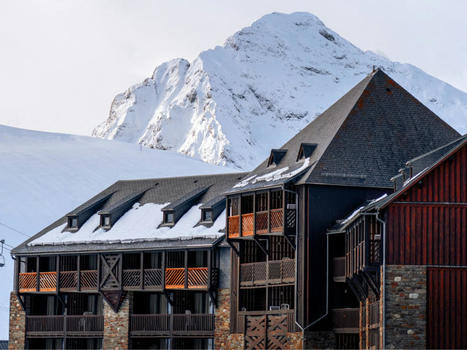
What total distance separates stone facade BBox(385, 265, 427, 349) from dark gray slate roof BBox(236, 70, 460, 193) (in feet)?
38.1

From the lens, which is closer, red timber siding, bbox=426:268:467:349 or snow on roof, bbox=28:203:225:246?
red timber siding, bbox=426:268:467:349

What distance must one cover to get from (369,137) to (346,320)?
32.0 ft

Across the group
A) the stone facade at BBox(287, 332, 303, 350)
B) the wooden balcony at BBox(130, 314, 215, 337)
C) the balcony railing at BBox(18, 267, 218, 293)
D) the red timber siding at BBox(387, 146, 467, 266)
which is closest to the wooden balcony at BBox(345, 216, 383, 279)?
the red timber siding at BBox(387, 146, 467, 266)

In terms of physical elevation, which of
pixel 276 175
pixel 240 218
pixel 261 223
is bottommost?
pixel 261 223

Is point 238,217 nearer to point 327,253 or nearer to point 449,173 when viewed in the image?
point 327,253

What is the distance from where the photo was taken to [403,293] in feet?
168

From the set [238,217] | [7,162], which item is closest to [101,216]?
[238,217]

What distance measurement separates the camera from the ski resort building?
2046 inches

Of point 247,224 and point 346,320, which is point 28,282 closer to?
point 247,224

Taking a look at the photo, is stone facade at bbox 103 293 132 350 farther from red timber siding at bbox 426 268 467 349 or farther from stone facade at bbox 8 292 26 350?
red timber siding at bbox 426 268 467 349

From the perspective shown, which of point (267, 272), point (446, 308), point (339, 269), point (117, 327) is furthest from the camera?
point (117, 327)

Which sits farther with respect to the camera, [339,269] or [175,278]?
[175,278]

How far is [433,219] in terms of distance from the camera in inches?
2063

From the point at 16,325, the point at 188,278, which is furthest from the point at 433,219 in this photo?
the point at 16,325
